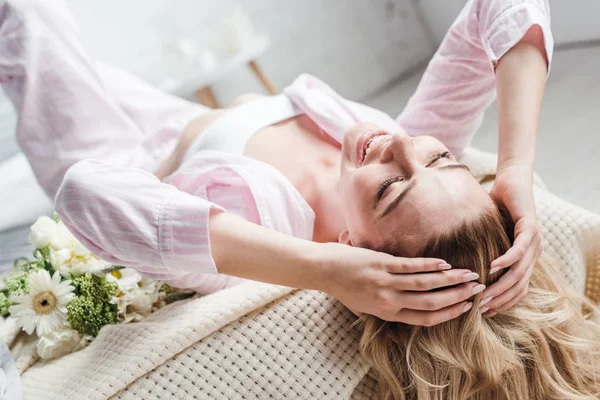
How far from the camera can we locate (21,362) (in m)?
1.30

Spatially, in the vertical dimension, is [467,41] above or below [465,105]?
above

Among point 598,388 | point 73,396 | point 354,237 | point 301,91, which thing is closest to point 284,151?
point 301,91

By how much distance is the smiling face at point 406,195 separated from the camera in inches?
40.3

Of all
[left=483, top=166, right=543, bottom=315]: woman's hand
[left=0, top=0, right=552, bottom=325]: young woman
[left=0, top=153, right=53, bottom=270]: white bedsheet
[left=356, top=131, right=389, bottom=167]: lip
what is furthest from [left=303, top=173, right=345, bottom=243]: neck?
[left=0, top=153, right=53, bottom=270]: white bedsheet

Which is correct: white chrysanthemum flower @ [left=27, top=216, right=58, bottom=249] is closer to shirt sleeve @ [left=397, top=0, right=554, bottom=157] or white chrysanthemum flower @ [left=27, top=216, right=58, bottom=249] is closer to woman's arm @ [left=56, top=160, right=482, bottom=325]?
woman's arm @ [left=56, top=160, right=482, bottom=325]

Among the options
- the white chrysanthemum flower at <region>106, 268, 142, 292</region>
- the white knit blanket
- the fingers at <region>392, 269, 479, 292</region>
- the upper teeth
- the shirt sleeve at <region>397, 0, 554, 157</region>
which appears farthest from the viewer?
the shirt sleeve at <region>397, 0, 554, 157</region>

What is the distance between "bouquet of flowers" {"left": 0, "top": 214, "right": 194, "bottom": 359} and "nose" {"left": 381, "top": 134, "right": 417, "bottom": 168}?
607mm

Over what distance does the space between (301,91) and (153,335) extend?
82 cm

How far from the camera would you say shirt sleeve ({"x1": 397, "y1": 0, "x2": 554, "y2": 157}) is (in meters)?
1.47

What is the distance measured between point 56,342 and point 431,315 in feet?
2.73

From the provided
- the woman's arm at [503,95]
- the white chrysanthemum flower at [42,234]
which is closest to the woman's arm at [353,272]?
the woman's arm at [503,95]

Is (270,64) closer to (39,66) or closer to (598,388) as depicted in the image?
(39,66)

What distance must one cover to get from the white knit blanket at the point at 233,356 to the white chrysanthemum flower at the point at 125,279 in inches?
5.4

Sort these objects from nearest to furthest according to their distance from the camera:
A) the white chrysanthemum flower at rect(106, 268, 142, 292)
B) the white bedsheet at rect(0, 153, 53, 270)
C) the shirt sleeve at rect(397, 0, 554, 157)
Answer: the white chrysanthemum flower at rect(106, 268, 142, 292), the shirt sleeve at rect(397, 0, 554, 157), the white bedsheet at rect(0, 153, 53, 270)
